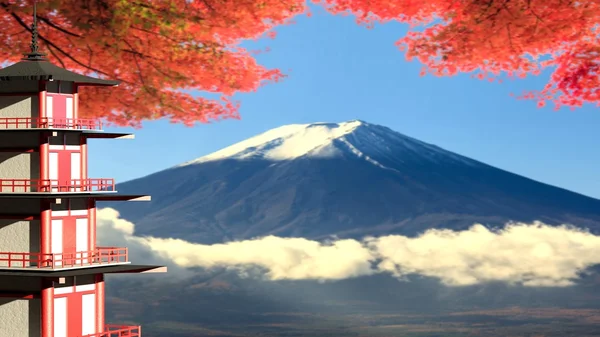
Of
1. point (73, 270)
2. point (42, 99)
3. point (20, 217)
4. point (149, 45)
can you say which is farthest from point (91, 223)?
point (149, 45)

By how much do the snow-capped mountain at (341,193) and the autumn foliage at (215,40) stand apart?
48.5 meters

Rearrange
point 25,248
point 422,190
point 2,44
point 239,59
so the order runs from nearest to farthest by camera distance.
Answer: point 25,248 → point 2,44 → point 239,59 → point 422,190

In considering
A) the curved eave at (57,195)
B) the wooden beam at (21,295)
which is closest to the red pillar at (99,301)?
the wooden beam at (21,295)

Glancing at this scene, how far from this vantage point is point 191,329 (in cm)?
8300

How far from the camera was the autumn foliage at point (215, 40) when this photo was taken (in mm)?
28906

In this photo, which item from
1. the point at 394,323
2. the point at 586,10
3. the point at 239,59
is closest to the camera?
the point at 586,10

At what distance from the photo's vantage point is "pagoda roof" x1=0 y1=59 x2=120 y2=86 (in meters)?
20.5

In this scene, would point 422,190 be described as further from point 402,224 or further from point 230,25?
point 230,25

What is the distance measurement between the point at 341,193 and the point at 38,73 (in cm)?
7057

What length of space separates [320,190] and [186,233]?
48.5 feet

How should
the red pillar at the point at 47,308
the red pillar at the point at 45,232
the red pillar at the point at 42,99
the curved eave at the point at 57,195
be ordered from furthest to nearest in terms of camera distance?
1. the red pillar at the point at 42,99
2. the red pillar at the point at 47,308
3. the red pillar at the point at 45,232
4. the curved eave at the point at 57,195

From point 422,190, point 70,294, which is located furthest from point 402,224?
point 70,294

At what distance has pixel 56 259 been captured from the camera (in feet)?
65.8

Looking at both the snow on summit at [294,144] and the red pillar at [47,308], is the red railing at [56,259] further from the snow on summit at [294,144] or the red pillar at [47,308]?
the snow on summit at [294,144]
